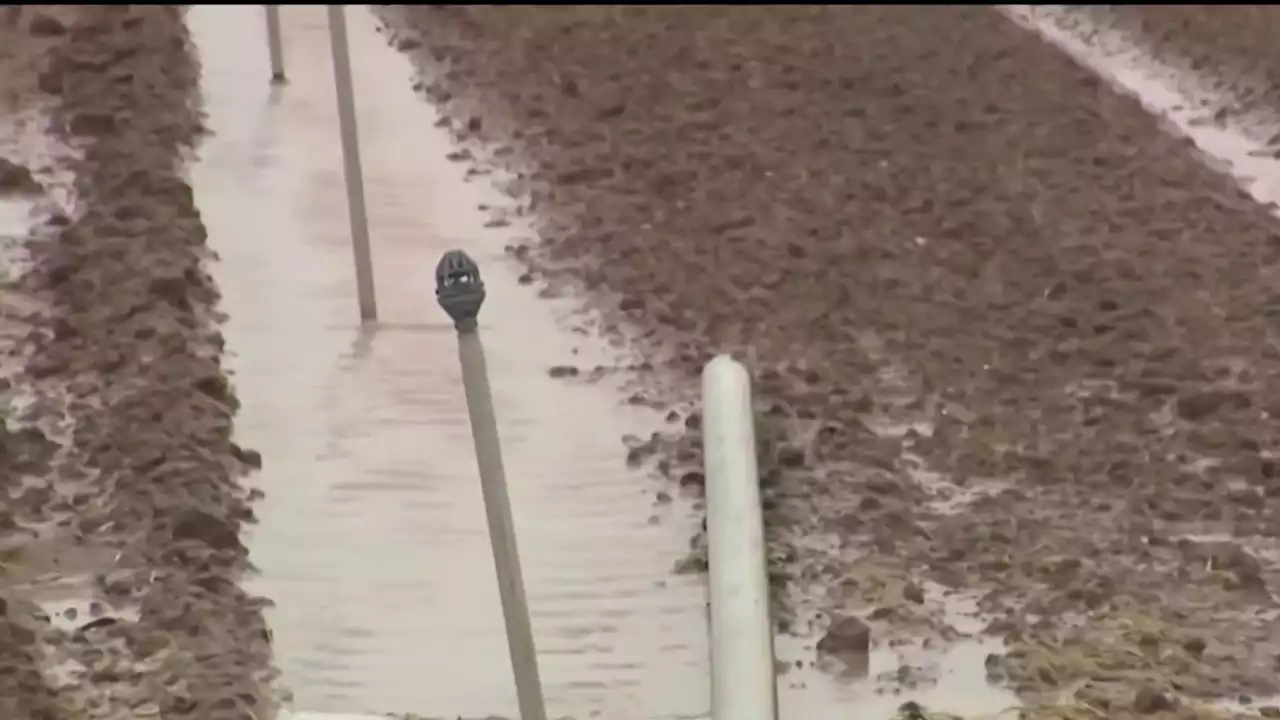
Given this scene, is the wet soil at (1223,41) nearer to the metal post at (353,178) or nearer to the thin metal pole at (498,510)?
the metal post at (353,178)

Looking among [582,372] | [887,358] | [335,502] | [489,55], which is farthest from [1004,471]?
[489,55]

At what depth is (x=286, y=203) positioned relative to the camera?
99 centimetres

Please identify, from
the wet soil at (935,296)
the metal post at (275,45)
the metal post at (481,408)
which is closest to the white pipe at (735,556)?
the wet soil at (935,296)

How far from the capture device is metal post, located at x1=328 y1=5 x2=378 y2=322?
2.94 feet

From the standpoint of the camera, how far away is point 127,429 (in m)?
0.77

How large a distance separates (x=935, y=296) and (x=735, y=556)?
34 centimetres

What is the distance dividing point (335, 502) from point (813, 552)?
0.92 ft

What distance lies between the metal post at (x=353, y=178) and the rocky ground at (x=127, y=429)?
0.10 m

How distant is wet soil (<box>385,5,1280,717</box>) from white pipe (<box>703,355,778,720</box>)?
4cm

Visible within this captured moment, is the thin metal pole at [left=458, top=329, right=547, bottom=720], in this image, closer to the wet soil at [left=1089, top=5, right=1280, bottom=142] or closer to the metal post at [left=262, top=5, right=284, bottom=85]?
the metal post at [left=262, top=5, right=284, bottom=85]

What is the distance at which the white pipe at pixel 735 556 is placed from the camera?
2.00 ft

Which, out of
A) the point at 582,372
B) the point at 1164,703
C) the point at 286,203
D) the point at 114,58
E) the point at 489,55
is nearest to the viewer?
the point at 1164,703

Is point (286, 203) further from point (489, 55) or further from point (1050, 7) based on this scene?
point (1050, 7)

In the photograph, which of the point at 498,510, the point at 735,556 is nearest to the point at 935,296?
the point at 735,556
